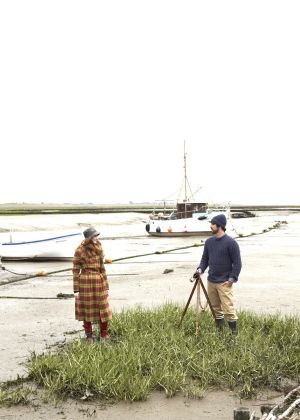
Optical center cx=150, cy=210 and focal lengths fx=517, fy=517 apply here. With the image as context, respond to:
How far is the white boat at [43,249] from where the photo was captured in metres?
25.0

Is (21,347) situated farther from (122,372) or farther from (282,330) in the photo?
(282,330)

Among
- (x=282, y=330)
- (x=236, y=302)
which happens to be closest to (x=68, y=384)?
(x=282, y=330)

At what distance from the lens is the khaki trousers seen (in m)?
8.17

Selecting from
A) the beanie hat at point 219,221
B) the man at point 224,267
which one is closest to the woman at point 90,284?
the man at point 224,267

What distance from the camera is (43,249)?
24953 mm

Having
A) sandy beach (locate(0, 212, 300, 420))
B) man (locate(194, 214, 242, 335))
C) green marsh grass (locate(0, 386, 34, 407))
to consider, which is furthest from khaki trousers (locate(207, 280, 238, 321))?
green marsh grass (locate(0, 386, 34, 407))

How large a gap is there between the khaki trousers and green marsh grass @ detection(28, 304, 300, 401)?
0.29 m

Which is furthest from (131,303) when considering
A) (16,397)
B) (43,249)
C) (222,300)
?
(43,249)

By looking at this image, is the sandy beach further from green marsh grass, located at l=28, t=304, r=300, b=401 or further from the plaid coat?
the plaid coat

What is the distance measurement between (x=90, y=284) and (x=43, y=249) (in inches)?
689

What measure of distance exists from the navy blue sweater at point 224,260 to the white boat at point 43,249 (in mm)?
17298

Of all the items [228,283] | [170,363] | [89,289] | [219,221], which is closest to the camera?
[170,363]

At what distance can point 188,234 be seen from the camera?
48.4 metres

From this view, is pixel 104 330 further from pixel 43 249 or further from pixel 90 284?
pixel 43 249
